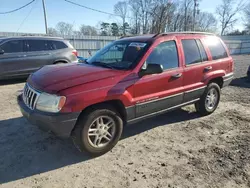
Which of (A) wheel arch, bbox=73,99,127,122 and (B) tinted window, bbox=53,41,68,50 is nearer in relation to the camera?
(A) wheel arch, bbox=73,99,127,122

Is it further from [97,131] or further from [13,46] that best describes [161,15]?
[97,131]

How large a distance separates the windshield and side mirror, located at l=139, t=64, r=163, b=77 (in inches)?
10.1

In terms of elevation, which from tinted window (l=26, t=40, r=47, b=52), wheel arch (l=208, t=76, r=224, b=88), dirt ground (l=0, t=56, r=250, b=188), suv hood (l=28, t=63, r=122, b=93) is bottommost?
dirt ground (l=0, t=56, r=250, b=188)

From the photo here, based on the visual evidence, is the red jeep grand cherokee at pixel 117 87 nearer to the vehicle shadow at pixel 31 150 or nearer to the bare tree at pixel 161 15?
the vehicle shadow at pixel 31 150

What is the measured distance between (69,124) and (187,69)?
2.62 meters

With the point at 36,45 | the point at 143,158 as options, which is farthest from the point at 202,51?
the point at 36,45

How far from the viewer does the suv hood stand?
3079 millimetres

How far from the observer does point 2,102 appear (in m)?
5.93

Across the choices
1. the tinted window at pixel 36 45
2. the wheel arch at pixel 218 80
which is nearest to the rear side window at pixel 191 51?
the wheel arch at pixel 218 80

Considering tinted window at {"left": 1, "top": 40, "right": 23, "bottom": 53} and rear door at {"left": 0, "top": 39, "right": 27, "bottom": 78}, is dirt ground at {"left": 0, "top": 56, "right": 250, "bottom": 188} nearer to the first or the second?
rear door at {"left": 0, "top": 39, "right": 27, "bottom": 78}

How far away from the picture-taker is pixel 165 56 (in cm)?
404

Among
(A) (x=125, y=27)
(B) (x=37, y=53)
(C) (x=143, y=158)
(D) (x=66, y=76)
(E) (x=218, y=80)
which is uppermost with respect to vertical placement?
(A) (x=125, y=27)

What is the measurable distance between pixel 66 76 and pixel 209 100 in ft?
11.6

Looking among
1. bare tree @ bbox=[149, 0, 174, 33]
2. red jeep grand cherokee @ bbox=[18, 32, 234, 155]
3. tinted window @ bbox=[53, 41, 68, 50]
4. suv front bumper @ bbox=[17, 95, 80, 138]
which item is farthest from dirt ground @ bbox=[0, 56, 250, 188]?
bare tree @ bbox=[149, 0, 174, 33]
